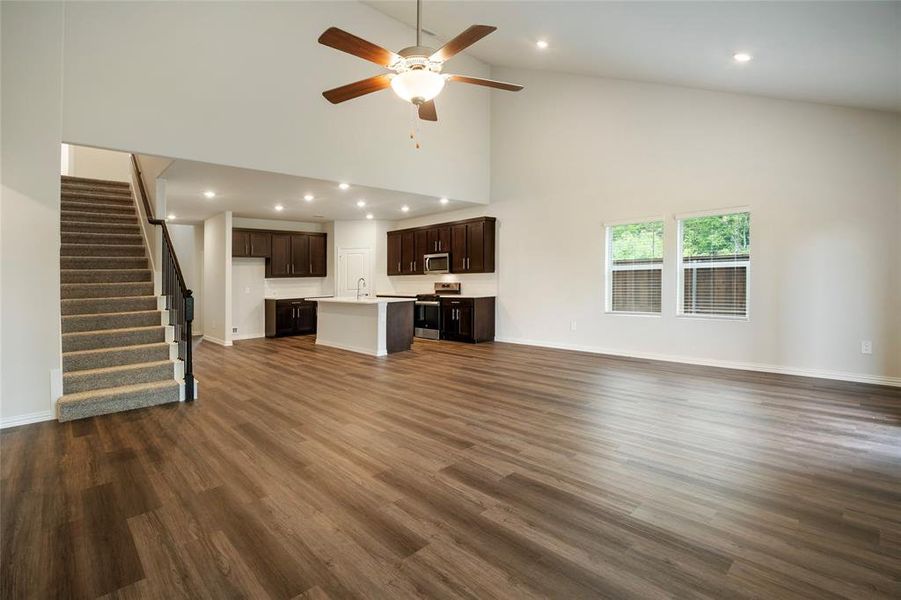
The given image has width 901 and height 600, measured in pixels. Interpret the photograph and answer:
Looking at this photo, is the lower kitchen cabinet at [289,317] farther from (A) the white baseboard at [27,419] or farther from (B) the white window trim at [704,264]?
(B) the white window trim at [704,264]

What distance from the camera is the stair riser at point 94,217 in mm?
5868

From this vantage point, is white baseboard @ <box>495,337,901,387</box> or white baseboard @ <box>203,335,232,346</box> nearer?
white baseboard @ <box>495,337,901,387</box>

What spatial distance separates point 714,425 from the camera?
3494mm

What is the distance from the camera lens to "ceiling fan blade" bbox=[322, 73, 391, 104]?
11.5 ft

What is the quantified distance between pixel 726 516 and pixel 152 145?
19.3 ft

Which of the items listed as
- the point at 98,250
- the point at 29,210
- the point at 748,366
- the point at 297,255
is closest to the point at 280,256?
the point at 297,255

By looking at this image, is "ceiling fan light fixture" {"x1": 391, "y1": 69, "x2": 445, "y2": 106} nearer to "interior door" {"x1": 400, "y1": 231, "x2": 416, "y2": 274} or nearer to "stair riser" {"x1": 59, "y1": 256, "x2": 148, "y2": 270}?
"stair riser" {"x1": 59, "y1": 256, "x2": 148, "y2": 270}

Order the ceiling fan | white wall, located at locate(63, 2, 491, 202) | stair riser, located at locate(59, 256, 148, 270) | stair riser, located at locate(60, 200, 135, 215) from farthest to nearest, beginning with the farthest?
1. stair riser, located at locate(60, 200, 135, 215)
2. stair riser, located at locate(59, 256, 148, 270)
3. white wall, located at locate(63, 2, 491, 202)
4. the ceiling fan

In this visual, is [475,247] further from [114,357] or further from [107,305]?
[114,357]

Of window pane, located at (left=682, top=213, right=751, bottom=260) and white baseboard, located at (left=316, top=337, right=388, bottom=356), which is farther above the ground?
window pane, located at (left=682, top=213, right=751, bottom=260)

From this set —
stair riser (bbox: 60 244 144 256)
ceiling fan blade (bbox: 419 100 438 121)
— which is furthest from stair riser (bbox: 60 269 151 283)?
ceiling fan blade (bbox: 419 100 438 121)

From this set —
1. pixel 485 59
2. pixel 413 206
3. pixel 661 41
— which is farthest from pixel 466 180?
pixel 661 41

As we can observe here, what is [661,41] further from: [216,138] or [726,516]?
[216,138]

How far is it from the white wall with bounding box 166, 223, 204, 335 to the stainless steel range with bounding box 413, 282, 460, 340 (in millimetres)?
4827
